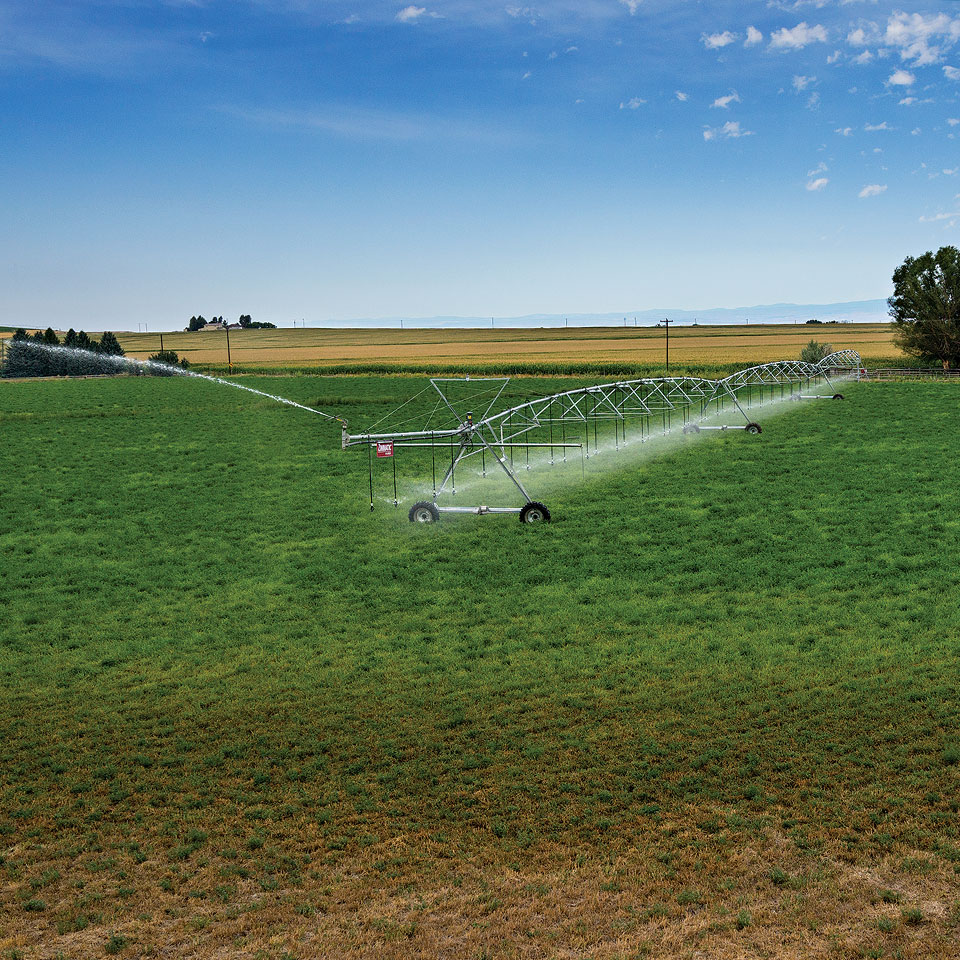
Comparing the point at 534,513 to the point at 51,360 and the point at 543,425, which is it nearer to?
the point at 543,425

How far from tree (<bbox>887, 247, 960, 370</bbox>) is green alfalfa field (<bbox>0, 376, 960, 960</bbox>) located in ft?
279

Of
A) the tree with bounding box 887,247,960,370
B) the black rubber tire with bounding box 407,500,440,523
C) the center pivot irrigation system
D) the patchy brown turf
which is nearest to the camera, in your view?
the patchy brown turf

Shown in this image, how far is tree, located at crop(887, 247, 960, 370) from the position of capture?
102750 millimetres

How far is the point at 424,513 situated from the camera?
28.3m

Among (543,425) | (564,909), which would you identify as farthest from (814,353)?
(564,909)

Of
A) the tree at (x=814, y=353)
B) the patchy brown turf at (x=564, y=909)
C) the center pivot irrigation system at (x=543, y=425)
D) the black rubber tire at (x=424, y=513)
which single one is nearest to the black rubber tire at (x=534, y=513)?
the center pivot irrigation system at (x=543, y=425)

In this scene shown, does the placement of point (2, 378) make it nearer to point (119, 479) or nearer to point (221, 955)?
point (119, 479)

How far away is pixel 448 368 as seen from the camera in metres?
121

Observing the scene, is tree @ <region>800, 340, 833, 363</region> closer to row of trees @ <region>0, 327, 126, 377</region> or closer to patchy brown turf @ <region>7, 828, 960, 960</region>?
row of trees @ <region>0, 327, 126, 377</region>

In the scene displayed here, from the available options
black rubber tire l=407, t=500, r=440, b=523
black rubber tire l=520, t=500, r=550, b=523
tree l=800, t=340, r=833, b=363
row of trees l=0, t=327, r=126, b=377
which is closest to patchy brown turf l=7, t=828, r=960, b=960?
black rubber tire l=520, t=500, r=550, b=523

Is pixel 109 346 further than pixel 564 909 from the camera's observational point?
Yes

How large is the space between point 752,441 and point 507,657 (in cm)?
3208

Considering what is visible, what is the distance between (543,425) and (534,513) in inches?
755

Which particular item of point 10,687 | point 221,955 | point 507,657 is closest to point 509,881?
point 221,955
